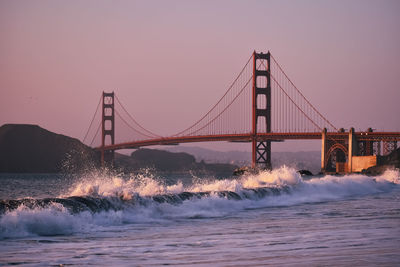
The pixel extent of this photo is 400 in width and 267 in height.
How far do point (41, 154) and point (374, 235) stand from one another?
438 feet

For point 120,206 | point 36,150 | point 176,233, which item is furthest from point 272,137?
point 36,150

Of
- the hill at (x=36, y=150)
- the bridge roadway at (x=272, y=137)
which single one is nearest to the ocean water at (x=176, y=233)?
the bridge roadway at (x=272, y=137)

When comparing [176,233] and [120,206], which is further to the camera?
[120,206]

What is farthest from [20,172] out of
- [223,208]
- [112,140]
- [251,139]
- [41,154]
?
[223,208]

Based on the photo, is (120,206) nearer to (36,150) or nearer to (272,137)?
(272,137)

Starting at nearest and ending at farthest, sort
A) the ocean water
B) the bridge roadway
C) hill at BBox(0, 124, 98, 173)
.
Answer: the ocean water, the bridge roadway, hill at BBox(0, 124, 98, 173)

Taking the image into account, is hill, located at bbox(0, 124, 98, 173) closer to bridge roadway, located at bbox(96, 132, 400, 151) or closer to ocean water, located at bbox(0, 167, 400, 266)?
bridge roadway, located at bbox(96, 132, 400, 151)

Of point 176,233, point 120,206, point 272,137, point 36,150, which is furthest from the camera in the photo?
point 36,150

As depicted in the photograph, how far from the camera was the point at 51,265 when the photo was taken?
8.70 metres

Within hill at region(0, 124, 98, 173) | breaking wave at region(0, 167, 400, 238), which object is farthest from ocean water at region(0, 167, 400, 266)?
hill at region(0, 124, 98, 173)

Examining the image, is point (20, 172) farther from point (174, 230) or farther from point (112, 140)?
point (174, 230)

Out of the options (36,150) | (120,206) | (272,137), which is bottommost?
(120,206)

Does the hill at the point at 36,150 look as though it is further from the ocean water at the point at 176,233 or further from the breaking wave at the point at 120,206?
the ocean water at the point at 176,233

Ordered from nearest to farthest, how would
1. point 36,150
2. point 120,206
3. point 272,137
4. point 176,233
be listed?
1. point 176,233
2. point 120,206
3. point 272,137
4. point 36,150
